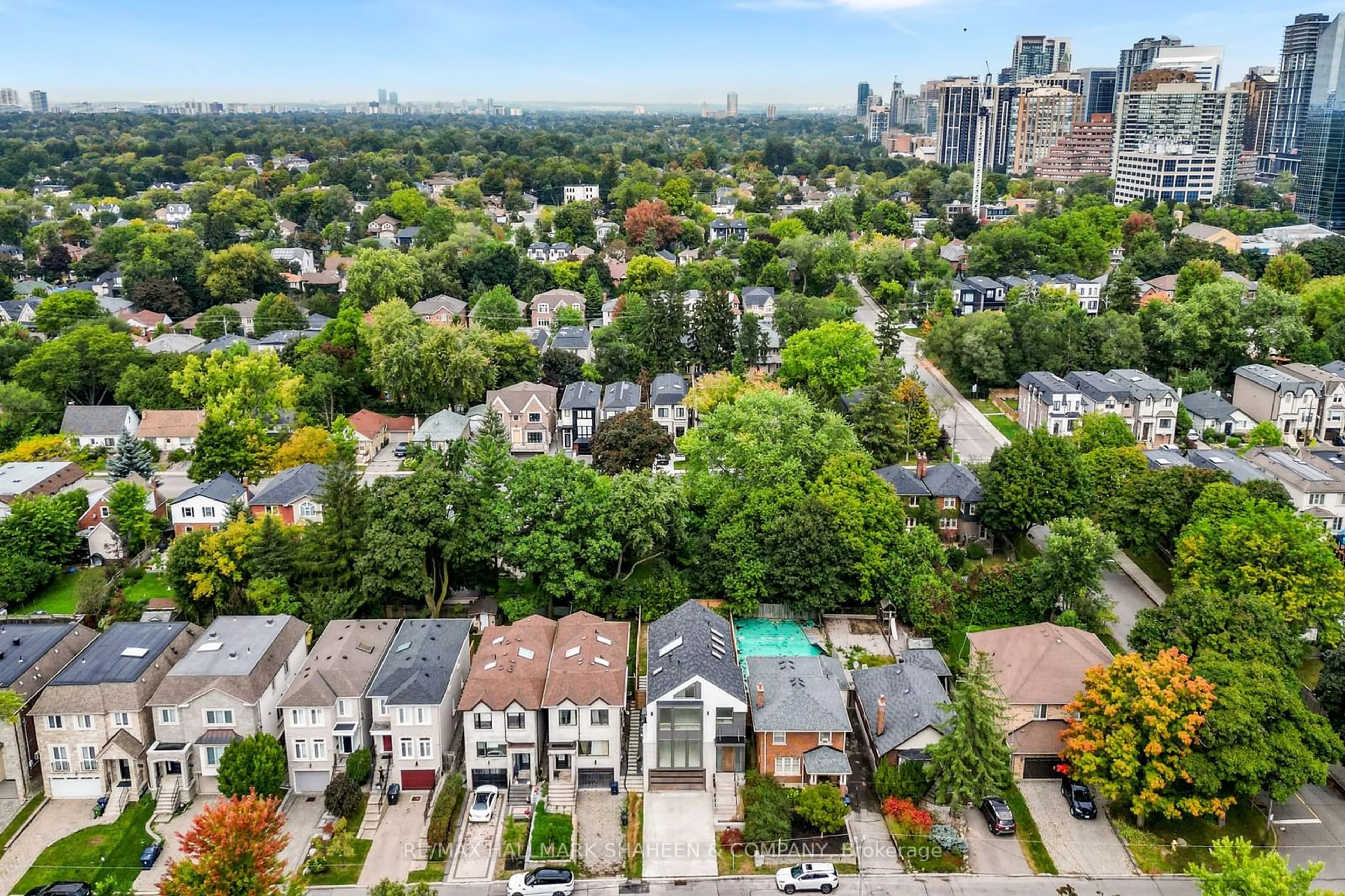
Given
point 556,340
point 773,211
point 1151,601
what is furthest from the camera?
point 773,211

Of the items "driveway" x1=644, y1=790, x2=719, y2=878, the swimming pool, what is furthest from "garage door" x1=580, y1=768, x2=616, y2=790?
the swimming pool

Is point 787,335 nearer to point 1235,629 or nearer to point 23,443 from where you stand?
point 1235,629

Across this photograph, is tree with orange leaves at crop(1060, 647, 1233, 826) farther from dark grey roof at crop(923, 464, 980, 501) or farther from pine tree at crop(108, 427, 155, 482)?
pine tree at crop(108, 427, 155, 482)

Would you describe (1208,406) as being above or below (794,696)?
above

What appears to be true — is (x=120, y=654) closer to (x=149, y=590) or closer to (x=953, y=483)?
(x=149, y=590)

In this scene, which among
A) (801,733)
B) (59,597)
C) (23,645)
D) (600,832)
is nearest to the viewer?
(600,832)

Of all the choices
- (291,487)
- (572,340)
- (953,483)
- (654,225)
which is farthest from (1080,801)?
(654,225)

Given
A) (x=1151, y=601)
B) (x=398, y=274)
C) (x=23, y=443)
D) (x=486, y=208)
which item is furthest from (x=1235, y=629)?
(x=486, y=208)
